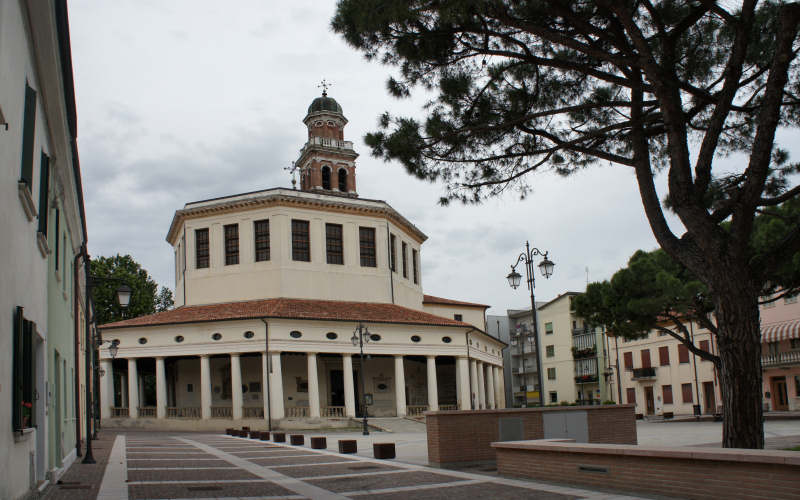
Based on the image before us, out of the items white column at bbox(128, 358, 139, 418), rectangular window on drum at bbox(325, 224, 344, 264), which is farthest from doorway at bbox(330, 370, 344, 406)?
white column at bbox(128, 358, 139, 418)

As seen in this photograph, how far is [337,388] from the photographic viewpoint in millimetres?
44188

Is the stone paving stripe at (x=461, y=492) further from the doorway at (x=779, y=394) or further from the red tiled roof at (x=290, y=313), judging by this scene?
the doorway at (x=779, y=394)

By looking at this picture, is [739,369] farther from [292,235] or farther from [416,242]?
[416,242]

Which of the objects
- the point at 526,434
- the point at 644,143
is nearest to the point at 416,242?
the point at 526,434

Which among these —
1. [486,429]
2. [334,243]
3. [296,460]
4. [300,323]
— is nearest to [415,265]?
[334,243]

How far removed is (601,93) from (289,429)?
92.4 feet

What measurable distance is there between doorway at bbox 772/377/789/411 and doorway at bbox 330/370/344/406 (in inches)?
1047

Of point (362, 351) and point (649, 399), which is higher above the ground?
point (362, 351)

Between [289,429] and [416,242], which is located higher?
[416,242]

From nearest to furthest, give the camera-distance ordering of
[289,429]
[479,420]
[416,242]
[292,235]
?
[479,420], [289,429], [292,235], [416,242]

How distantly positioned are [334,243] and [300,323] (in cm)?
833

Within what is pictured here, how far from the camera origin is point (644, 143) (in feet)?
37.2

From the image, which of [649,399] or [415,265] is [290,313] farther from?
[649,399]

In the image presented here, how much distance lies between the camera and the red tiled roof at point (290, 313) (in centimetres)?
3891
